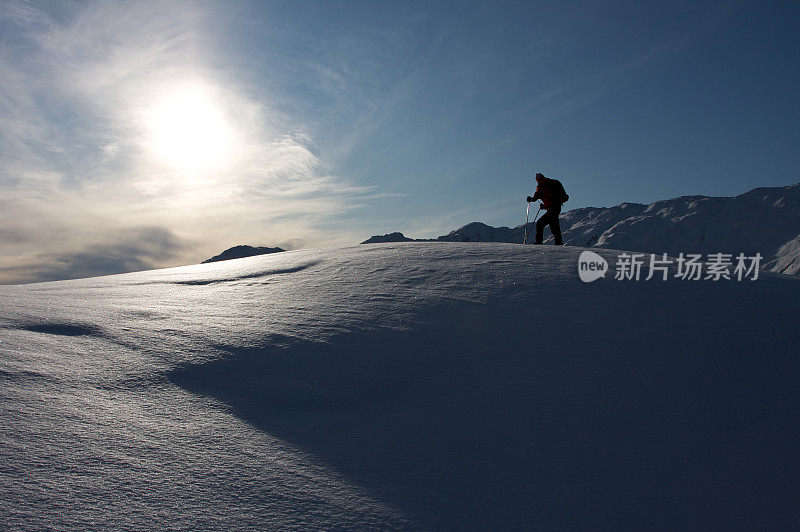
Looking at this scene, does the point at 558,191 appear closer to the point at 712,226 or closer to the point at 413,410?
the point at 413,410

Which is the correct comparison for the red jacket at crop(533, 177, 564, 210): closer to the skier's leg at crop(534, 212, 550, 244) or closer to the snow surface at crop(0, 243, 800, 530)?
the skier's leg at crop(534, 212, 550, 244)

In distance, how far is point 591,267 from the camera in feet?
15.0

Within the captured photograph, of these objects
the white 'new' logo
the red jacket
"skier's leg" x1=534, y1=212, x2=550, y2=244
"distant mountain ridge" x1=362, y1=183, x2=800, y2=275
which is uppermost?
"distant mountain ridge" x1=362, y1=183, x2=800, y2=275

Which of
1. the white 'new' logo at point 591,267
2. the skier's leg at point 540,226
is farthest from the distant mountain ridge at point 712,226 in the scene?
the white 'new' logo at point 591,267

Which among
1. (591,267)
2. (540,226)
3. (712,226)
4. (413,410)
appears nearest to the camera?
(413,410)

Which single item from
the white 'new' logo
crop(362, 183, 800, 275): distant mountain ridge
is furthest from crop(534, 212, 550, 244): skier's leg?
crop(362, 183, 800, 275): distant mountain ridge

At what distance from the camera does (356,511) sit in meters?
1.63

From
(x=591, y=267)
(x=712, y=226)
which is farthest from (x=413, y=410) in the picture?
(x=712, y=226)

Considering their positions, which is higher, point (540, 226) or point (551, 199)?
point (551, 199)

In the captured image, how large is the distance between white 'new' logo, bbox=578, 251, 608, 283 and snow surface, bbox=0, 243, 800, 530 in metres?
0.25

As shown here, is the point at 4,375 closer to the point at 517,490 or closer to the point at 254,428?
the point at 254,428

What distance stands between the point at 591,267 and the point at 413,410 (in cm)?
305

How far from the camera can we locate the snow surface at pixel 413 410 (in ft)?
5.48

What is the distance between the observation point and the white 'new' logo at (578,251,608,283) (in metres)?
4.31
